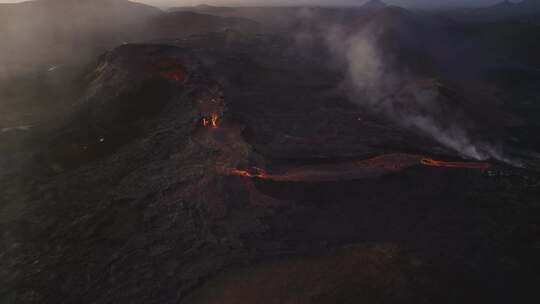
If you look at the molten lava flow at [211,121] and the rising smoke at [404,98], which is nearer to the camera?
the molten lava flow at [211,121]

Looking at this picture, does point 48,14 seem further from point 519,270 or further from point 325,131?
point 519,270

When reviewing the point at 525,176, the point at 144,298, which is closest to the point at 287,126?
the point at 525,176

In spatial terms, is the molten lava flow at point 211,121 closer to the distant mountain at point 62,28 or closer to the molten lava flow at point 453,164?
the molten lava flow at point 453,164

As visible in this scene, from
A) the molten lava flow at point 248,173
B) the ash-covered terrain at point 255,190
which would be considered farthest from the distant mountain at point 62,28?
the molten lava flow at point 248,173

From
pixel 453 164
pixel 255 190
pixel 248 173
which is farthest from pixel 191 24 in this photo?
pixel 453 164

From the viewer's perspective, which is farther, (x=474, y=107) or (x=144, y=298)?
(x=474, y=107)

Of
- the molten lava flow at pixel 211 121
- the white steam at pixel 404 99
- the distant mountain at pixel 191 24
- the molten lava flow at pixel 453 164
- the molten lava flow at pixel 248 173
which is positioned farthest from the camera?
the distant mountain at pixel 191 24

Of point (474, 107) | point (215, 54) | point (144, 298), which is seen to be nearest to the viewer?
point (144, 298)

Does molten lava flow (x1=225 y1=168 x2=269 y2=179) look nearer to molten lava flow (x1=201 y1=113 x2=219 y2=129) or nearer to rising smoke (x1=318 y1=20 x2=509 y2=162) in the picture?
molten lava flow (x1=201 y1=113 x2=219 y2=129)
